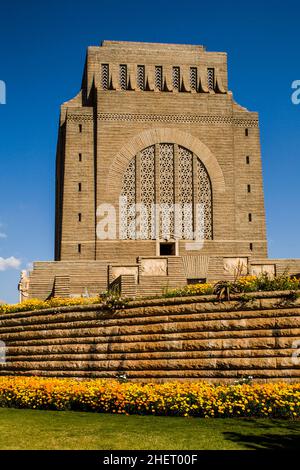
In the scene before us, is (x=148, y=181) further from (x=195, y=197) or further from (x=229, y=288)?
(x=229, y=288)

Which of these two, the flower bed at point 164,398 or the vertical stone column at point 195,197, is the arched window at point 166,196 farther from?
the flower bed at point 164,398

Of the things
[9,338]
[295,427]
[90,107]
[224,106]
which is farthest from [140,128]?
[295,427]

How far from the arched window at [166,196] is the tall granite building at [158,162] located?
0.20ft

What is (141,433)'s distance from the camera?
9.96 metres

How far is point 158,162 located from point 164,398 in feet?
73.0

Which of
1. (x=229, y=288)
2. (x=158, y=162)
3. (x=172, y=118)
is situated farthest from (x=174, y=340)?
(x=172, y=118)

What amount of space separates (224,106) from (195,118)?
2156mm

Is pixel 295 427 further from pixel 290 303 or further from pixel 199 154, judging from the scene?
pixel 199 154

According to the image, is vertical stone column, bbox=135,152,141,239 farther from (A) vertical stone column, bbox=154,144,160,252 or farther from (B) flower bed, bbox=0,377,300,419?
(B) flower bed, bbox=0,377,300,419

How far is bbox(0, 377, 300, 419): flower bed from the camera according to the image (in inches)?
468

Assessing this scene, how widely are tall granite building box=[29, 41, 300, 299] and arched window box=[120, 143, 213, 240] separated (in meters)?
0.06

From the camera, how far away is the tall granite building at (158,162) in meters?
32.0

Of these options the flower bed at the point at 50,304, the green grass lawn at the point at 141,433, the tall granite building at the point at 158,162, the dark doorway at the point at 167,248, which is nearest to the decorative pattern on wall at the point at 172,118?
the tall granite building at the point at 158,162

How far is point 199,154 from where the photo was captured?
33.5 m
